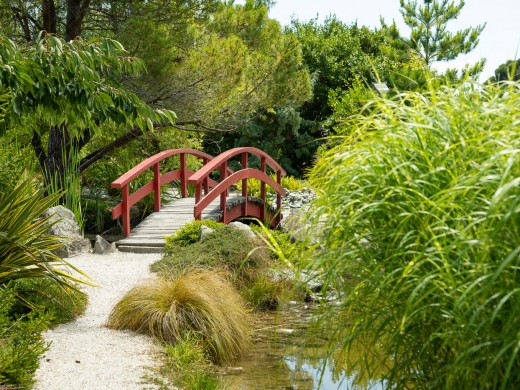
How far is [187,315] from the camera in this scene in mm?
6777

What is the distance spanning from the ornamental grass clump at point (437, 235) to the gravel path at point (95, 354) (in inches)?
83.1

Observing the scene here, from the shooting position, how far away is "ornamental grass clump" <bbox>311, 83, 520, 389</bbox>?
3.11 metres

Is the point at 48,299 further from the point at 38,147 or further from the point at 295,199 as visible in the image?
the point at 295,199

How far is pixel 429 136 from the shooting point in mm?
3701

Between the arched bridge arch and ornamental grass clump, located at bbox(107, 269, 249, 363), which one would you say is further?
the arched bridge arch

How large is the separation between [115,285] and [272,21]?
9.81m

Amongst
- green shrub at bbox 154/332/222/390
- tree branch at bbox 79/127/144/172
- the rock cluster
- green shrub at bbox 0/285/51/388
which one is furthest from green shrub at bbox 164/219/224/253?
the rock cluster

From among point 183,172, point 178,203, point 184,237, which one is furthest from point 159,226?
point 183,172

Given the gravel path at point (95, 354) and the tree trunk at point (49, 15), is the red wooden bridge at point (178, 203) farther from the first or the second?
the tree trunk at point (49, 15)

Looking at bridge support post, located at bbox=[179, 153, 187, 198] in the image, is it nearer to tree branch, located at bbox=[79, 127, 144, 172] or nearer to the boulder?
tree branch, located at bbox=[79, 127, 144, 172]

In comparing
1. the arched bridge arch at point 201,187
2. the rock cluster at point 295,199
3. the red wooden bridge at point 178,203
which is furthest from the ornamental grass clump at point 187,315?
the rock cluster at point 295,199

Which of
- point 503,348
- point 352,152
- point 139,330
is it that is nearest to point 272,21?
point 139,330

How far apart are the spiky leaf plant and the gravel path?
46cm

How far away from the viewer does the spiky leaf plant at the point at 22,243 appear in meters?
6.23
